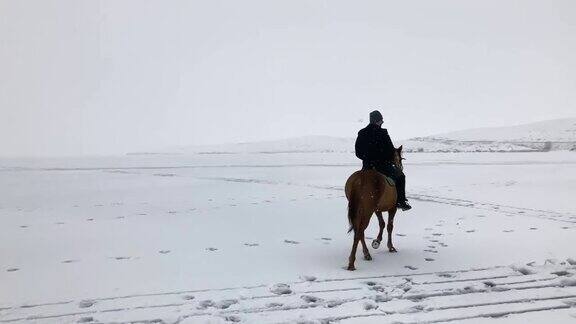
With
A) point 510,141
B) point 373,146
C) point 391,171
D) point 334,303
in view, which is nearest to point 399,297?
point 334,303

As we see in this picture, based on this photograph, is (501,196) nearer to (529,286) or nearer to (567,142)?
(529,286)

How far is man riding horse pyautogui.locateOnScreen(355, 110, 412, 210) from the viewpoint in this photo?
30.1ft

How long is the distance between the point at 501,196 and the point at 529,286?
11.0 meters

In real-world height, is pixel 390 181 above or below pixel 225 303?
above

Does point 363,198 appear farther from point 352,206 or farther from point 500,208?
point 500,208

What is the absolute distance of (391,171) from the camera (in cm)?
933

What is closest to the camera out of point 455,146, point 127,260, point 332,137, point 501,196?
point 127,260

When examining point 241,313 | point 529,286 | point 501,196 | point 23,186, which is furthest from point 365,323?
point 23,186

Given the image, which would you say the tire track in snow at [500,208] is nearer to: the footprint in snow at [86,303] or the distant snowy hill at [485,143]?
the footprint in snow at [86,303]

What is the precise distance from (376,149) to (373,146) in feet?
0.28

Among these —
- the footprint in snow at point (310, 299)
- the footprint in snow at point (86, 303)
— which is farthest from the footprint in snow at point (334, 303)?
the footprint in snow at point (86, 303)

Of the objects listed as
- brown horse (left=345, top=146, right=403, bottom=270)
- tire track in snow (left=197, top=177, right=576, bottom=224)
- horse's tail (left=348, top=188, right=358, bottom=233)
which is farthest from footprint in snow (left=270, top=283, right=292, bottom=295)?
tire track in snow (left=197, top=177, right=576, bottom=224)

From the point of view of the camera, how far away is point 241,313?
5969mm

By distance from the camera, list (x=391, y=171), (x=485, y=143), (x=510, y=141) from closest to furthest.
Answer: (x=391, y=171) < (x=510, y=141) < (x=485, y=143)
